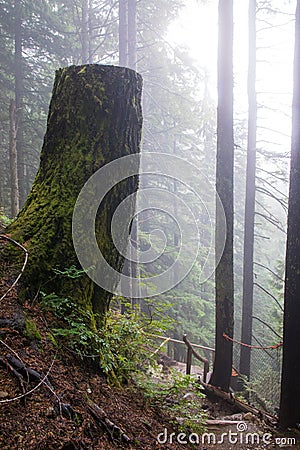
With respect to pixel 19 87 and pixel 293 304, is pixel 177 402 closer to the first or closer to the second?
pixel 293 304

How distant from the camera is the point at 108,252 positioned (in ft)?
11.3

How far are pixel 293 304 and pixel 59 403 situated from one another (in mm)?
3885

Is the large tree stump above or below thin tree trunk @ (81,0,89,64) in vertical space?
below

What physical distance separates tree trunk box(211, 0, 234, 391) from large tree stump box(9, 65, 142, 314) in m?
4.65

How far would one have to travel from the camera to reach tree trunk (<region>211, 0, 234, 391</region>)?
7570 mm

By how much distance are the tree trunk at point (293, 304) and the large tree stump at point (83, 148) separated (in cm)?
274

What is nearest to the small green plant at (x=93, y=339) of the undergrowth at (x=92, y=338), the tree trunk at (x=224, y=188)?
the undergrowth at (x=92, y=338)

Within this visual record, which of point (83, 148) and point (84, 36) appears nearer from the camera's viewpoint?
point (83, 148)

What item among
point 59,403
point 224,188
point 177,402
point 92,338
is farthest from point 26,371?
point 224,188

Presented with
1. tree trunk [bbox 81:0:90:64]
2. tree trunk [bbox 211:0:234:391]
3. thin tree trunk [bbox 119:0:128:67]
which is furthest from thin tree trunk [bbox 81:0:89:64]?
tree trunk [bbox 211:0:234:391]

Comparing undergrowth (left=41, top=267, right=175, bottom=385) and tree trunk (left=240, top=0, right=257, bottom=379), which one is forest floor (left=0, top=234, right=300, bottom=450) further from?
tree trunk (left=240, top=0, right=257, bottom=379)

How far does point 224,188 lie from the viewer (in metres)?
7.84

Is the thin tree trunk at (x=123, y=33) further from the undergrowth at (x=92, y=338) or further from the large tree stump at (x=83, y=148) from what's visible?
the undergrowth at (x=92, y=338)

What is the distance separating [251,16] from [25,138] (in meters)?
11.0
